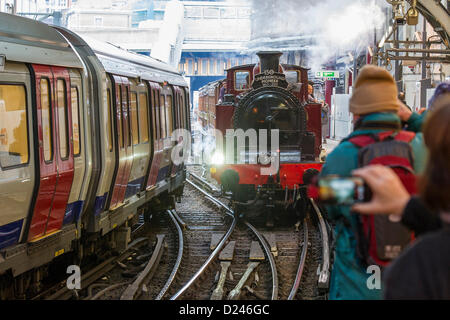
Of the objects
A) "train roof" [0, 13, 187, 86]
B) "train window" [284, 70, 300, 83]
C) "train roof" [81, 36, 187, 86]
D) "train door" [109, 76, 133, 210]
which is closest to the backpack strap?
"train roof" [0, 13, 187, 86]

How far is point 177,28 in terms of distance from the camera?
157 feet

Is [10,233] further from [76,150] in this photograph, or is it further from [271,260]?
[271,260]

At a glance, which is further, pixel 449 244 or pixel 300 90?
pixel 300 90

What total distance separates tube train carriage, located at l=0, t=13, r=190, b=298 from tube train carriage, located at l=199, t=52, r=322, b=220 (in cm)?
222

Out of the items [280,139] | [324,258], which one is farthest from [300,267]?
[280,139]

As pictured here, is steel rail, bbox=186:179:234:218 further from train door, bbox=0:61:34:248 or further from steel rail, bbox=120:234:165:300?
train door, bbox=0:61:34:248

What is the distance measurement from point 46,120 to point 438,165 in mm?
5398

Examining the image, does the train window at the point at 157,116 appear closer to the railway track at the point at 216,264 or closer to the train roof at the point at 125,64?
the train roof at the point at 125,64

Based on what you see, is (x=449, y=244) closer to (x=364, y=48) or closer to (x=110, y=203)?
(x=110, y=203)

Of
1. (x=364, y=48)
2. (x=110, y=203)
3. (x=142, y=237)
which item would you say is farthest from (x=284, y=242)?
(x=364, y=48)

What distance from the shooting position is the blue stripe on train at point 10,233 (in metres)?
5.91

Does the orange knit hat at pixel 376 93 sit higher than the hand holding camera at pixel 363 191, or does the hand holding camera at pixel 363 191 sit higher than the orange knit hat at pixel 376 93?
the orange knit hat at pixel 376 93

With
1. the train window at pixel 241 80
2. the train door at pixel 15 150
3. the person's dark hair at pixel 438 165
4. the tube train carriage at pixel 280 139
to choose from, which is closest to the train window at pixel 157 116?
the tube train carriage at pixel 280 139

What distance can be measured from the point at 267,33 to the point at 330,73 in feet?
72.5
